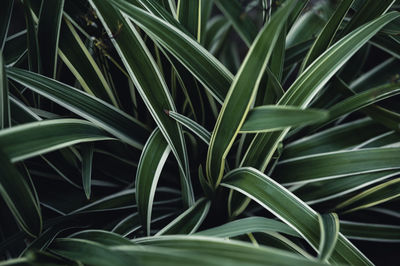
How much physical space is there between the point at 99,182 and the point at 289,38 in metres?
0.50

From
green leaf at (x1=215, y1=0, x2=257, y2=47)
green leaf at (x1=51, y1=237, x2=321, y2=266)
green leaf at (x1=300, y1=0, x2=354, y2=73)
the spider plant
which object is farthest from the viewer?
green leaf at (x1=215, y1=0, x2=257, y2=47)

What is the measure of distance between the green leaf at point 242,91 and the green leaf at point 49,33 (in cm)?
32

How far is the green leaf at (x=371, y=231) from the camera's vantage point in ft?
2.33

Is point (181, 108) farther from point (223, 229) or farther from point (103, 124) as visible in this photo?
point (223, 229)

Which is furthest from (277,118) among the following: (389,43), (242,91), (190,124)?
(389,43)

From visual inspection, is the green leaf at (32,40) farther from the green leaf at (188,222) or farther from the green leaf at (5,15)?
the green leaf at (188,222)

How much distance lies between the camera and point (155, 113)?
24.9 inches

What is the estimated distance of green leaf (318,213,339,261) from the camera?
18.6 inches

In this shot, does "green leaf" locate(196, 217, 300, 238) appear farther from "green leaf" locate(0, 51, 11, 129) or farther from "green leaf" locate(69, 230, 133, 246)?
"green leaf" locate(0, 51, 11, 129)

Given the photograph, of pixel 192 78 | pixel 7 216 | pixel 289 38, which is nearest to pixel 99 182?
pixel 7 216

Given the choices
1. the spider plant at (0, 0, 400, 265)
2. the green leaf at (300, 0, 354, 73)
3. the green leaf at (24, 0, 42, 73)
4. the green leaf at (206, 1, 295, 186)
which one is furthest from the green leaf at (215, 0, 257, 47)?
the green leaf at (24, 0, 42, 73)

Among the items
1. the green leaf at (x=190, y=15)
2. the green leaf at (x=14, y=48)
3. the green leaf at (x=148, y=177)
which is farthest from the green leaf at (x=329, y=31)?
the green leaf at (x=14, y=48)

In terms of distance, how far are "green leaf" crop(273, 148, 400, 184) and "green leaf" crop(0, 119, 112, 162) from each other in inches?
14.3

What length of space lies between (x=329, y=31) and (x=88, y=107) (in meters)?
0.45
